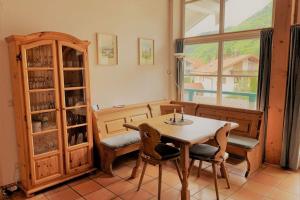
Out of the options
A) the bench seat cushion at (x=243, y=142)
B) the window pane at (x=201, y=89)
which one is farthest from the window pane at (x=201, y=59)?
the bench seat cushion at (x=243, y=142)

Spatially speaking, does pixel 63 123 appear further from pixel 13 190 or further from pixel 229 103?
pixel 229 103

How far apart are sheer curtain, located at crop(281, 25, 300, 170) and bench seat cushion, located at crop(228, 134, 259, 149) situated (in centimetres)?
51

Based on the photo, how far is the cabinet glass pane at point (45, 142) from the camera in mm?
2898

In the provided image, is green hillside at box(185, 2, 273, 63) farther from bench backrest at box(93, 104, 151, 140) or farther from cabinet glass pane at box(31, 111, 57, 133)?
cabinet glass pane at box(31, 111, 57, 133)

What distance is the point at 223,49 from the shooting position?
4355mm

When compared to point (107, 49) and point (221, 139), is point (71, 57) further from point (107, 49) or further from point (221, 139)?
point (221, 139)

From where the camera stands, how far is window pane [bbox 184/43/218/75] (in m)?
4.52

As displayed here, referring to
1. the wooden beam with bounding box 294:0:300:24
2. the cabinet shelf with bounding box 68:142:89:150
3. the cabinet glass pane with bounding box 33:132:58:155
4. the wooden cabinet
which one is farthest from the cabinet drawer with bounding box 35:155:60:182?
the wooden beam with bounding box 294:0:300:24

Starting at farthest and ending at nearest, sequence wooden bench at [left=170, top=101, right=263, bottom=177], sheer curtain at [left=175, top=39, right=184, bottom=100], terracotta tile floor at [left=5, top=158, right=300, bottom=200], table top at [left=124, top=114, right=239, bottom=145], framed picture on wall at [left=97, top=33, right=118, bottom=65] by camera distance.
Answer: sheer curtain at [left=175, top=39, right=184, bottom=100], framed picture on wall at [left=97, top=33, right=118, bottom=65], wooden bench at [left=170, top=101, right=263, bottom=177], terracotta tile floor at [left=5, top=158, right=300, bottom=200], table top at [left=124, top=114, right=239, bottom=145]

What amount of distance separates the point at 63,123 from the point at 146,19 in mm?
2572

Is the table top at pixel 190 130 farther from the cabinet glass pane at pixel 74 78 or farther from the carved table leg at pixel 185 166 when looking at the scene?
the cabinet glass pane at pixel 74 78

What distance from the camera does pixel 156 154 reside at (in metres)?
2.58

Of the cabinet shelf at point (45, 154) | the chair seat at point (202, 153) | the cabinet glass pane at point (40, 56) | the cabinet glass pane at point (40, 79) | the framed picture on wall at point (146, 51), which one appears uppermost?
the framed picture on wall at point (146, 51)

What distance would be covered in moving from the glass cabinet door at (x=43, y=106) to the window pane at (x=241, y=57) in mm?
3034
